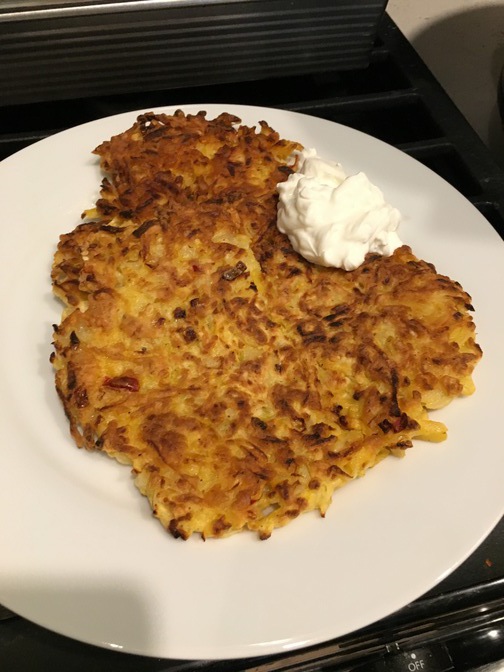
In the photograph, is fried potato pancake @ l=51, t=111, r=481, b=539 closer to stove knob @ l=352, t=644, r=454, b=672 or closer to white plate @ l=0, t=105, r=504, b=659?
white plate @ l=0, t=105, r=504, b=659

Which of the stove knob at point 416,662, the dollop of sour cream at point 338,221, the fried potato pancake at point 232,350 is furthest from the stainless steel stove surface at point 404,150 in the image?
the dollop of sour cream at point 338,221

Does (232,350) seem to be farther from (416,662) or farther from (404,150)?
(404,150)

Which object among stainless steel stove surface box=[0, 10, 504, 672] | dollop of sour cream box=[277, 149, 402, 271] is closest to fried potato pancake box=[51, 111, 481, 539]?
dollop of sour cream box=[277, 149, 402, 271]

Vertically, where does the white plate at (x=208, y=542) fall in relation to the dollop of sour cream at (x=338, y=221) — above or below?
below

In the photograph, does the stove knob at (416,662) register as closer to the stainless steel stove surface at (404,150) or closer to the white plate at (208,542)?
the stainless steel stove surface at (404,150)

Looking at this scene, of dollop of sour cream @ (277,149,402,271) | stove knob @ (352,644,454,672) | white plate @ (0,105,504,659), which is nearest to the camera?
white plate @ (0,105,504,659)
